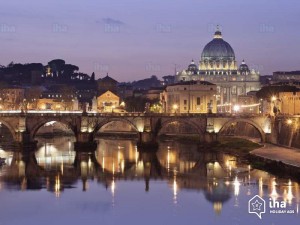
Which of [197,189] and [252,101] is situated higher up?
[252,101]

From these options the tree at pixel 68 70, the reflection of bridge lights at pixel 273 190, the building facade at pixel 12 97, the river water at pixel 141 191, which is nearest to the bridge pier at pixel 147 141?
the river water at pixel 141 191

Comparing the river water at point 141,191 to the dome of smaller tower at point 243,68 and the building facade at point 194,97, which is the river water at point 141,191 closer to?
the building facade at point 194,97

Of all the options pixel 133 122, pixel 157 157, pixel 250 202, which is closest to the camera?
pixel 250 202

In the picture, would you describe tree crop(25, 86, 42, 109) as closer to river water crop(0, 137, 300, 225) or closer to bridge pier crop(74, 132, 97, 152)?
bridge pier crop(74, 132, 97, 152)

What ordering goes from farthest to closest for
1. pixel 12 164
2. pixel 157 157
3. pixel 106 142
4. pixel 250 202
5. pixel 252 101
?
1. pixel 252 101
2. pixel 106 142
3. pixel 157 157
4. pixel 12 164
5. pixel 250 202

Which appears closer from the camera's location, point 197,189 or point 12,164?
point 197,189

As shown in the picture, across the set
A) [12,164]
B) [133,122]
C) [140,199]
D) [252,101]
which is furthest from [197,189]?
[252,101]

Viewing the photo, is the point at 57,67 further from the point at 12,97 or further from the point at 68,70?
the point at 12,97

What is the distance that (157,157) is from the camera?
52656 mm

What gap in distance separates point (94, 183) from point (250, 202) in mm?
10403

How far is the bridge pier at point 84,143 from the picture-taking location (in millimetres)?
59469

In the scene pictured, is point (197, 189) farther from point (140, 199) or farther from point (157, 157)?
point (157, 157)

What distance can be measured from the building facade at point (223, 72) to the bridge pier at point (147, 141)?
2252 inches

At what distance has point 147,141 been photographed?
60906 mm
